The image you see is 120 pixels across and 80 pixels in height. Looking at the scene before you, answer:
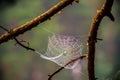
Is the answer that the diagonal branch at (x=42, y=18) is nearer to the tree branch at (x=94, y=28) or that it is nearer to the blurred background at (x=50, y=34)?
the tree branch at (x=94, y=28)

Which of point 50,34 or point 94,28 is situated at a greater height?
point 50,34

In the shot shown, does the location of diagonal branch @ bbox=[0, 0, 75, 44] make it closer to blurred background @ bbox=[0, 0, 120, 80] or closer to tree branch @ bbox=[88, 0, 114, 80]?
tree branch @ bbox=[88, 0, 114, 80]

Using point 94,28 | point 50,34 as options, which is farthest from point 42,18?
point 50,34

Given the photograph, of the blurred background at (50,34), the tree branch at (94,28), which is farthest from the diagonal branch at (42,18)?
the blurred background at (50,34)

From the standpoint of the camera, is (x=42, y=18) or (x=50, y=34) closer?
(x=42, y=18)

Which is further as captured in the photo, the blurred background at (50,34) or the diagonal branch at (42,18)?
the blurred background at (50,34)

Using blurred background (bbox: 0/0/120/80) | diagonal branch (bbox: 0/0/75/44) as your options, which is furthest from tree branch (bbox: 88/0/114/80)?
blurred background (bbox: 0/0/120/80)

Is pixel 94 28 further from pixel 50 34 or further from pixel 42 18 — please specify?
pixel 50 34

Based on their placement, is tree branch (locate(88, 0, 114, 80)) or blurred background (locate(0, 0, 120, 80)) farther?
blurred background (locate(0, 0, 120, 80))
